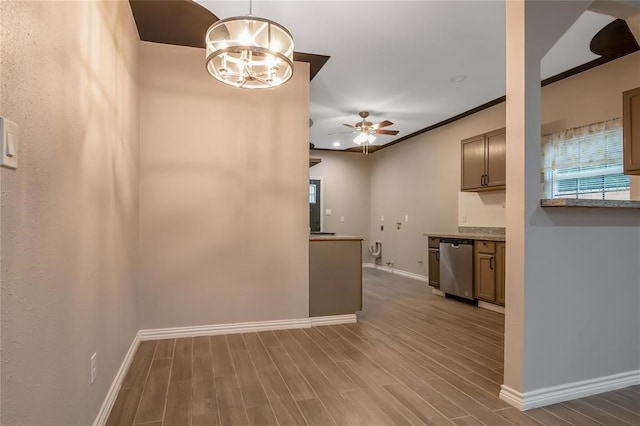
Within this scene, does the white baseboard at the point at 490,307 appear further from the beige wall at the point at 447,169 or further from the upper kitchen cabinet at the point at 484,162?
the upper kitchen cabinet at the point at 484,162

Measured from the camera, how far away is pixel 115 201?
2.34m

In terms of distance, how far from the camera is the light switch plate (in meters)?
0.95

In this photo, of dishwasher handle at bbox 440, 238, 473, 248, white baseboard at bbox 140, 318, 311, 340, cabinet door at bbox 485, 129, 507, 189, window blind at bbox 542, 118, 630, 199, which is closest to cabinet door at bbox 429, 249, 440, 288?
dishwasher handle at bbox 440, 238, 473, 248

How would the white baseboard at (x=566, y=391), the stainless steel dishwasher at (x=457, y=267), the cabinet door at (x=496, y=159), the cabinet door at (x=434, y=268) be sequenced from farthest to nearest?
the cabinet door at (x=434, y=268), the stainless steel dishwasher at (x=457, y=267), the cabinet door at (x=496, y=159), the white baseboard at (x=566, y=391)

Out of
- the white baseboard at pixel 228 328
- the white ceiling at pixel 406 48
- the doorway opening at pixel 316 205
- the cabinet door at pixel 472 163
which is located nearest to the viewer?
the white ceiling at pixel 406 48

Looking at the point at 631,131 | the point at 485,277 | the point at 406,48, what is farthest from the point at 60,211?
the point at 485,277

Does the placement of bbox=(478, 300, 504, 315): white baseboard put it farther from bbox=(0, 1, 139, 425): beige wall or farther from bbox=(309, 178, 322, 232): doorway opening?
bbox=(309, 178, 322, 232): doorway opening

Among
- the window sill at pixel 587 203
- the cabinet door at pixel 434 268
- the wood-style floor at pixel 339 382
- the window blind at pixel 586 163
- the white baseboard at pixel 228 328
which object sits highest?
the window blind at pixel 586 163

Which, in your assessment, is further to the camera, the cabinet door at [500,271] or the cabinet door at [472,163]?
the cabinet door at [472,163]

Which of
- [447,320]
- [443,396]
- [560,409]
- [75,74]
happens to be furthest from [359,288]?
[75,74]

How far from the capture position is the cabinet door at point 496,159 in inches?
183

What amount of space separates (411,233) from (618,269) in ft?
15.5

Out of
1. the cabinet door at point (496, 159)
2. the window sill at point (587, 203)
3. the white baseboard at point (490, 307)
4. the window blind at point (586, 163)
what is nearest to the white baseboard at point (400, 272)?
the white baseboard at point (490, 307)

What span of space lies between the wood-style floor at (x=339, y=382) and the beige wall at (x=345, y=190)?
4.76 m
